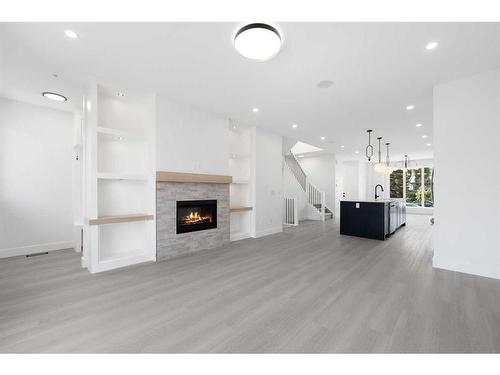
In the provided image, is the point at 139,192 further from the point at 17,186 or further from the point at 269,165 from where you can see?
the point at 269,165

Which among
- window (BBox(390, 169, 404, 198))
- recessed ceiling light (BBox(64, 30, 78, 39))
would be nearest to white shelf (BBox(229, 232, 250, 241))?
recessed ceiling light (BBox(64, 30, 78, 39))

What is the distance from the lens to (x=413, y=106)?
443cm

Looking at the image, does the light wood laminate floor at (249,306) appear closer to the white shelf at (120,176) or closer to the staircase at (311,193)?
the white shelf at (120,176)

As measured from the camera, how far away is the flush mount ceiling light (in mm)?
2150

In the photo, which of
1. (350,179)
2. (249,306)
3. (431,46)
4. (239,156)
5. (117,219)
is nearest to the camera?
(249,306)

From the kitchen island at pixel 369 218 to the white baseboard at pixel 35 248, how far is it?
6861mm

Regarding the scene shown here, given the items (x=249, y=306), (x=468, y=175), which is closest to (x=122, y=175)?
(x=249, y=306)

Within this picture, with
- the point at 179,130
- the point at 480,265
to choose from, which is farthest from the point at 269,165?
the point at 480,265

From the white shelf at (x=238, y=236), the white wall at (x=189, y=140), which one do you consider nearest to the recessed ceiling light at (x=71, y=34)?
the white wall at (x=189, y=140)

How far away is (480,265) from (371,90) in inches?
126

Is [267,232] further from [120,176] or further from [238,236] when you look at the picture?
[120,176]

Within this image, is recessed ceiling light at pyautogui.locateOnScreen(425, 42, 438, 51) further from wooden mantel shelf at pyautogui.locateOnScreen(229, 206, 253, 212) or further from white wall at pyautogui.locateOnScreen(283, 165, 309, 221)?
white wall at pyautogui.locateOnScreen(283, 165, 309, 221)

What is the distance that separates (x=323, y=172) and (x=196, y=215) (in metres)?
8.66

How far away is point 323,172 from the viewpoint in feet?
37.6
